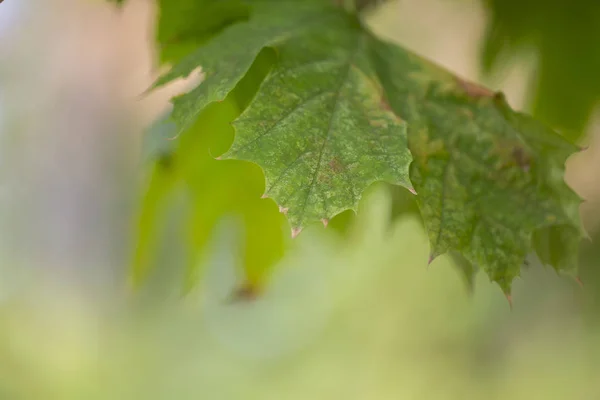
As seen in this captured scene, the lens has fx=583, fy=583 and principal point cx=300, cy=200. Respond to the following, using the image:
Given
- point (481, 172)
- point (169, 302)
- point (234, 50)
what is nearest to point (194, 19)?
point (234, 50)

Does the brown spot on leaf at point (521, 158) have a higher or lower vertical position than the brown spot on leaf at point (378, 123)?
lower

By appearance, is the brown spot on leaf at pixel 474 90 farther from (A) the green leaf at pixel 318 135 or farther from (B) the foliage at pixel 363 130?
A: (A) the green leaf at pixel 318 135

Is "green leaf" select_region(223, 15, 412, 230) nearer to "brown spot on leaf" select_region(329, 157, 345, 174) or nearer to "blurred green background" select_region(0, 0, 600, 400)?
"brown spot on leaf" select_region(329, 157, 345, 174)

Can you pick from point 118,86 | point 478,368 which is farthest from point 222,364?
point 118,86

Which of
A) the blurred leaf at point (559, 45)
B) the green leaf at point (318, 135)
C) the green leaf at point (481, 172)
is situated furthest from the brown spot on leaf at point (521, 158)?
the blurred leaf at point (559, 45)

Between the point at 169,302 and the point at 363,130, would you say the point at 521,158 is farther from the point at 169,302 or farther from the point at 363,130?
the point at 169,302

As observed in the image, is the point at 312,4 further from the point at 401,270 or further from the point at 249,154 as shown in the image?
the point at 401,270

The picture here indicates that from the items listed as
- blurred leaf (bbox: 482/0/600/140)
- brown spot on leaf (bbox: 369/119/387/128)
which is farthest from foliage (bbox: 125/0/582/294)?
blurred leaf (bbox: 482/0/600/140)
